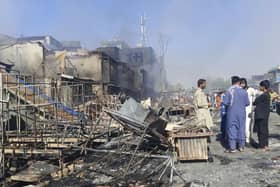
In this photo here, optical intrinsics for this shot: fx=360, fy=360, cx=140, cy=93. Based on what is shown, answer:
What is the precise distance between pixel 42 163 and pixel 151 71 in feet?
96.4

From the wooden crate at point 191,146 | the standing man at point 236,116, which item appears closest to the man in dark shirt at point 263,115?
the standing man at point 236,116

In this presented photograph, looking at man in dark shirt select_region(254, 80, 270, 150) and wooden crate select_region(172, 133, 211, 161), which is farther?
man in dark shirt select_region(254, 80, 270, 150)

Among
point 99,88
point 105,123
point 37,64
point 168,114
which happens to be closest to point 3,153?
point 105,123

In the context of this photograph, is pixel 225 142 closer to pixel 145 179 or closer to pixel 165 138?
pixel 165 138

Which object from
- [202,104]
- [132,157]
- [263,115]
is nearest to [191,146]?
[132,157]

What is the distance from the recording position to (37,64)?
850 inches

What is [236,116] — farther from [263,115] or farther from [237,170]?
[237,170]

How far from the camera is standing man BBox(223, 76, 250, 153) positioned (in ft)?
28.1

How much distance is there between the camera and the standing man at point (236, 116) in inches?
338

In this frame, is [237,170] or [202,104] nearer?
[237,170]

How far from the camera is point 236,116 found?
28.2 ft

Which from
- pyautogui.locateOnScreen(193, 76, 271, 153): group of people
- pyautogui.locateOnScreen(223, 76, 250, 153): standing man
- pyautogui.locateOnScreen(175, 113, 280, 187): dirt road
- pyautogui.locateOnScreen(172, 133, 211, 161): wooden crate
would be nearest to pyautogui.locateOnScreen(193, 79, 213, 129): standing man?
pyautogui.locateOnScreen(193, 76, 271, 153): group of people

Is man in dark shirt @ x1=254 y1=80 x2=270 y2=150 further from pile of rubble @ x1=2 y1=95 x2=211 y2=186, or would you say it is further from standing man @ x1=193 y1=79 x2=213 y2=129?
pile of rubble @ x1=2 y1=95 x2=211 y2=186

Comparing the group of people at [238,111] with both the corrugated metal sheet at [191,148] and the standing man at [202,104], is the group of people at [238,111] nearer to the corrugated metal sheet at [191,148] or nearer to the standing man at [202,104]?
the standing man at [202,104]
